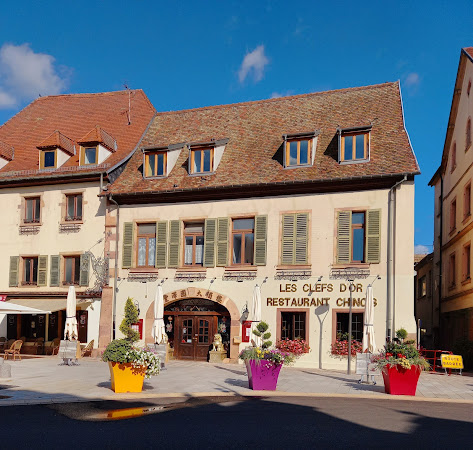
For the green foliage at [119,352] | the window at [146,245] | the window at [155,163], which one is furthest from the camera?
the window at [155,163]

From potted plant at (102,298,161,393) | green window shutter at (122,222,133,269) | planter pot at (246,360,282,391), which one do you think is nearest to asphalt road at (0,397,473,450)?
potted plant at (102,298,161,393)

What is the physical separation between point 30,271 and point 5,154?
19.1 ft

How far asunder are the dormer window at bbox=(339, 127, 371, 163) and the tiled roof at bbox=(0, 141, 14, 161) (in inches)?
606

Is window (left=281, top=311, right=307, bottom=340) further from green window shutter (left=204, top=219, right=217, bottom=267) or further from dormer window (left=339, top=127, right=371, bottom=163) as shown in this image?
dormer window (left=339, top=127, right=371, bottom=163)

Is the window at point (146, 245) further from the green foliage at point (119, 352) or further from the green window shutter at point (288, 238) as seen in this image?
the green foliage at point (119, 352)

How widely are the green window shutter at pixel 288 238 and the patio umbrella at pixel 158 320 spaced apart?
4.69 metres

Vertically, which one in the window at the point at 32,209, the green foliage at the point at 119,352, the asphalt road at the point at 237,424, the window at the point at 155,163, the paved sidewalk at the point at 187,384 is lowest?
the paved sidewalk at the point at 187,384

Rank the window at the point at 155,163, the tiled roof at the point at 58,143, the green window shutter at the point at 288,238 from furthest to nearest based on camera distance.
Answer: the tiled roof at the point at 58,143 < the window at the point at 155,163 < the green window shutter at the point at 288,238

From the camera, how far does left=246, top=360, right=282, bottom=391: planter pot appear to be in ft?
51.0

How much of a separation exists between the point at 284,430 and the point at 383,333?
12886 mm

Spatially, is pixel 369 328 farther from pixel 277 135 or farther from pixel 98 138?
pixel 98 138

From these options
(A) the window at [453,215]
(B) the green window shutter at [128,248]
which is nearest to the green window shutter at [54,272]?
(B) the green window shutter at [128,248]

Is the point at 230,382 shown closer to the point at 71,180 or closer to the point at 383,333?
the point at 383,333

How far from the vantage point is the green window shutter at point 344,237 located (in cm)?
2277
